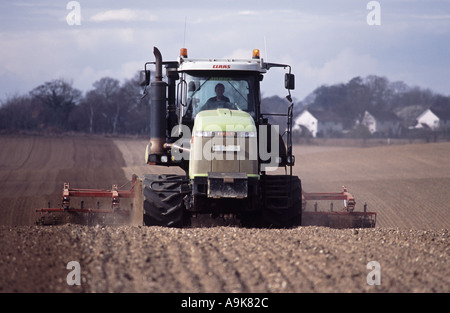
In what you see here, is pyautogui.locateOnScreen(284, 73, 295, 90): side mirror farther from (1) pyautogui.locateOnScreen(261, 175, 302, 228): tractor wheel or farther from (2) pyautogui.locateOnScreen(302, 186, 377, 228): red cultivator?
(2) pyautogui.locateOnScreen(302, 186, 377, 228): red cultivator

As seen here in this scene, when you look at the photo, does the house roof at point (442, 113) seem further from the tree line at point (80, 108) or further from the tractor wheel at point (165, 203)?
the tractor wheel at point (165, 203)

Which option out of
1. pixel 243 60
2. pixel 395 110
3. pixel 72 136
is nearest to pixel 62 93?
pixel 72 136

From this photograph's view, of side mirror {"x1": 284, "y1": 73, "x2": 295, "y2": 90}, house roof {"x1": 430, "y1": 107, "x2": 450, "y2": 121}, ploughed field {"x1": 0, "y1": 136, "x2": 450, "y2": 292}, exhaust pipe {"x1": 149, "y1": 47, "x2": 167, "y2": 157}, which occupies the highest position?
house roof {"x1": 430, "y1": 107, "x2": 450, "y2": 121}

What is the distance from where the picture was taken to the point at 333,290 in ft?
21.2

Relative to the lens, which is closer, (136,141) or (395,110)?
(136,141)

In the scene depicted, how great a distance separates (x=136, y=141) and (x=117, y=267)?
46.4 meters

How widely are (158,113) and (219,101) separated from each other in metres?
1.14

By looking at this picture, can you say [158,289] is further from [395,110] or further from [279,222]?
[395,110]

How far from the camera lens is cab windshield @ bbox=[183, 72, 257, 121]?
11.1 metres

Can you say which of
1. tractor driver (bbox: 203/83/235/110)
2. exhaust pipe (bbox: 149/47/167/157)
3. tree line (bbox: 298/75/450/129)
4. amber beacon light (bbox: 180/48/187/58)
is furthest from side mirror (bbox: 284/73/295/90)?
tree line (bbox: 298/75/450/129)

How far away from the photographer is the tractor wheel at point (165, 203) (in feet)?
34.7

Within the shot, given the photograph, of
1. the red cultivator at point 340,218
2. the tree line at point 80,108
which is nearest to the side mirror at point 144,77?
the red cultivator at point 340,218

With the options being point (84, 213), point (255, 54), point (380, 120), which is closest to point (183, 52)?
point (255, 54)

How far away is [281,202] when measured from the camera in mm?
11000
